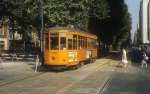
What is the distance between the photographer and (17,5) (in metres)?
47.3

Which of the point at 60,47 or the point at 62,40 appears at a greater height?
the point at 62,40

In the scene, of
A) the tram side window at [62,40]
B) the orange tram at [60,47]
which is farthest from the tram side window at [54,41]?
the tram side window at [62,40]

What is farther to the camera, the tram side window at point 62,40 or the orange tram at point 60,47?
the tram side window at point 62,40

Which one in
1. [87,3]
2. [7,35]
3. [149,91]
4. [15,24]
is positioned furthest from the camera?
[7,35]

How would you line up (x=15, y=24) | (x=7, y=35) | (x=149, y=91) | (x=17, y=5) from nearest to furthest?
1. (x=149, y=91)
2. (x=17, y=5)
3. (x=15, y=24)
4. (x=7, y=35)

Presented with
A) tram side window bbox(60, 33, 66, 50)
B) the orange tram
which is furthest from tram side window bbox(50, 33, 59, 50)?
tram side window bbox(60, 33, 66, 50)

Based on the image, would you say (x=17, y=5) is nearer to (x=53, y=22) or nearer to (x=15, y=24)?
(x=53, y=22)

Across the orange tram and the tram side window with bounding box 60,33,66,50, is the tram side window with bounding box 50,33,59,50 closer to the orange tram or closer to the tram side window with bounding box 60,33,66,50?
the orange tram

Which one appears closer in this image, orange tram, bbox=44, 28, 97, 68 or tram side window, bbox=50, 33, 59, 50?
orange tram, bbox=44, 28, 97, 68

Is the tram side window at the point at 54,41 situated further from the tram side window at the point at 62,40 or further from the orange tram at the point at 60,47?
the tram side window at the point at 62,40

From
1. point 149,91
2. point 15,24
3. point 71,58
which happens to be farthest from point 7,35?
point 149,91

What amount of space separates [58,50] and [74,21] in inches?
736

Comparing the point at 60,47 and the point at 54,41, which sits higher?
the point at 54,41

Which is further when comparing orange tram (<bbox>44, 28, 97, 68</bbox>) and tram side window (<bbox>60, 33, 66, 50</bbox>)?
tram side window (<bbox>60, 33, 66, 50</bbox>)
